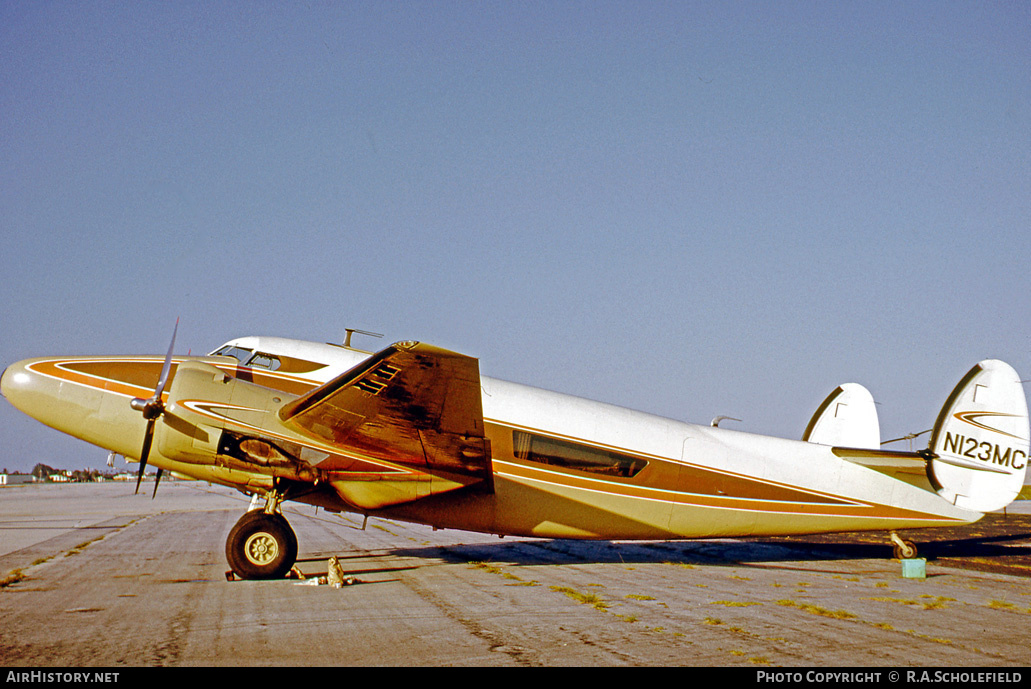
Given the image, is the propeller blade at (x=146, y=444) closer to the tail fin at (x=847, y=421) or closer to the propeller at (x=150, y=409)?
the propeller at (x=150, y=409)

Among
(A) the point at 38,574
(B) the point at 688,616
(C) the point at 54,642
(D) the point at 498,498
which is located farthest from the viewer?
(D) the point at 498,498

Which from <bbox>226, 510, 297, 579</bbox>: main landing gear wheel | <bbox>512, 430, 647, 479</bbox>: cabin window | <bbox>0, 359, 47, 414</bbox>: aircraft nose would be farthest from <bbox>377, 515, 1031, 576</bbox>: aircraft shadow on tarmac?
<bbox>0, 359, 47, 414</bbox>: aircraft nose

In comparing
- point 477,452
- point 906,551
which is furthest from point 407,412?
point 906,551

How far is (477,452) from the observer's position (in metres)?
11.3

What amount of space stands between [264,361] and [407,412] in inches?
148

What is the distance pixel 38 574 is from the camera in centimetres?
1134

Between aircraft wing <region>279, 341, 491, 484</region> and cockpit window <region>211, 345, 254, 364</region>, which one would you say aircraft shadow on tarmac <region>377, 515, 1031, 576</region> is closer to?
aircraft wing <region>279, 341, 491, 484</region>

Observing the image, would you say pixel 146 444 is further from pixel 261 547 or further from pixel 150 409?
pixel 261 547

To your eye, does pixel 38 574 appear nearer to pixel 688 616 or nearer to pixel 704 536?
pixel 688 616

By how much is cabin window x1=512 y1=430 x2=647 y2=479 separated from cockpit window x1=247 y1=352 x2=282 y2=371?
4.43 meters

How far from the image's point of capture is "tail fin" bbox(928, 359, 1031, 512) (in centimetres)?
1312

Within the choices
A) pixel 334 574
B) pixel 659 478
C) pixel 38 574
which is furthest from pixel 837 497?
pixel 38 574

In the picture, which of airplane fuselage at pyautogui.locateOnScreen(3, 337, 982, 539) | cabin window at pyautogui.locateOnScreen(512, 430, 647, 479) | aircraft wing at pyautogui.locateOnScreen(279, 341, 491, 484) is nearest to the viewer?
aircraft wing at pyautogui.locateOnScreen(279, 341, 491, 484)
